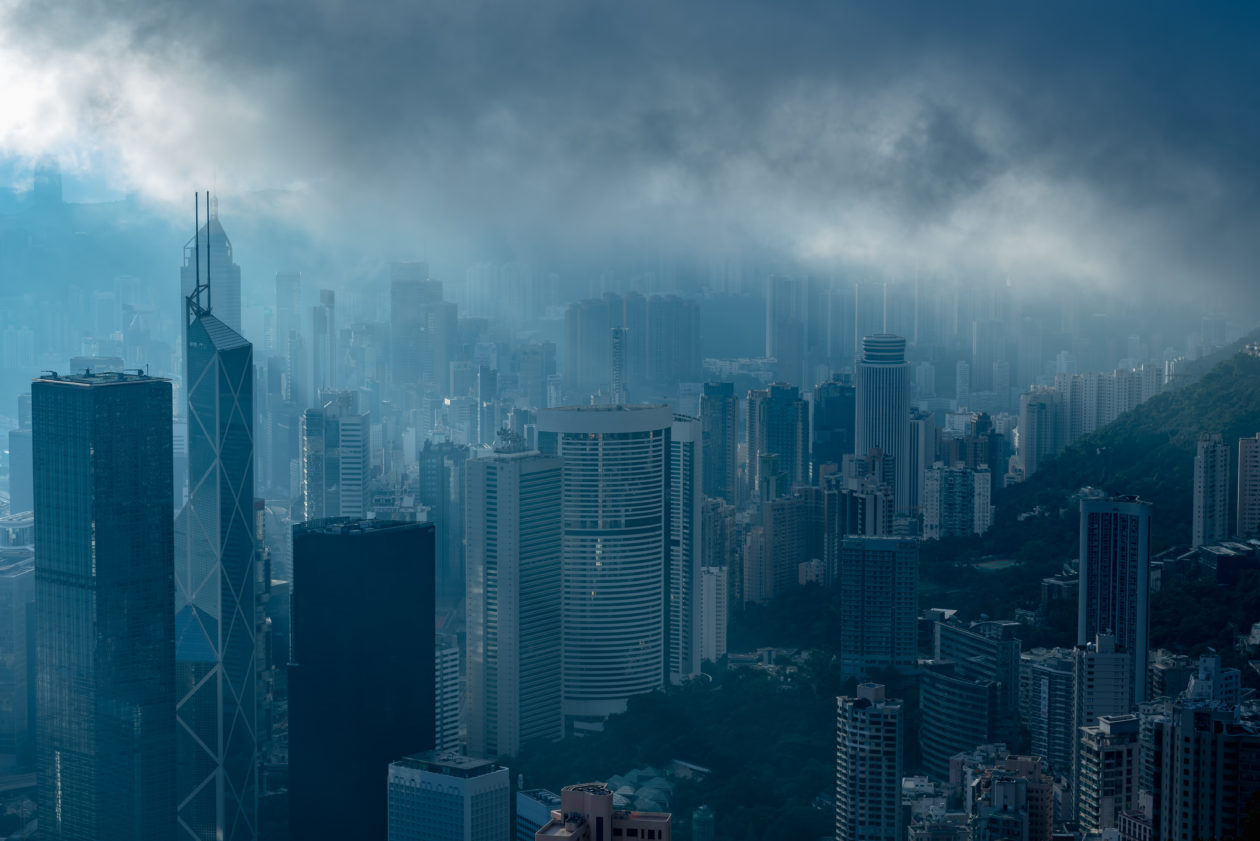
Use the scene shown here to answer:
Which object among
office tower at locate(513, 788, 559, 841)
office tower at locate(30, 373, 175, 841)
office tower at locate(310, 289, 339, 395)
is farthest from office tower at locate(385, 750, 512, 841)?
office tower at locate(310, 289, 339, 395)

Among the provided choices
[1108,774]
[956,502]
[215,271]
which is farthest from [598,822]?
[956,502]

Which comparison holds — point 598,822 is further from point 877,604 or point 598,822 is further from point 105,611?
point 877,604

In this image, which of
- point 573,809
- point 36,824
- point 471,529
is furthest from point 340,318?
point 573,809

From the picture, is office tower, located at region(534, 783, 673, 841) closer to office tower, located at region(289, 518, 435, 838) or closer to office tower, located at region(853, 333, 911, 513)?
office tower, located at region(289, 518, 435, 838)

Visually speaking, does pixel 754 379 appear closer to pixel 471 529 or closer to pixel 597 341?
pixel 597 341

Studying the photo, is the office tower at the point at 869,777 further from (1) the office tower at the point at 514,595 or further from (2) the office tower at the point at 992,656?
(1) the office tower at the point at 514,595

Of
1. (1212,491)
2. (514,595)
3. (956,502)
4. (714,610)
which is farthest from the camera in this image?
(956,502)
